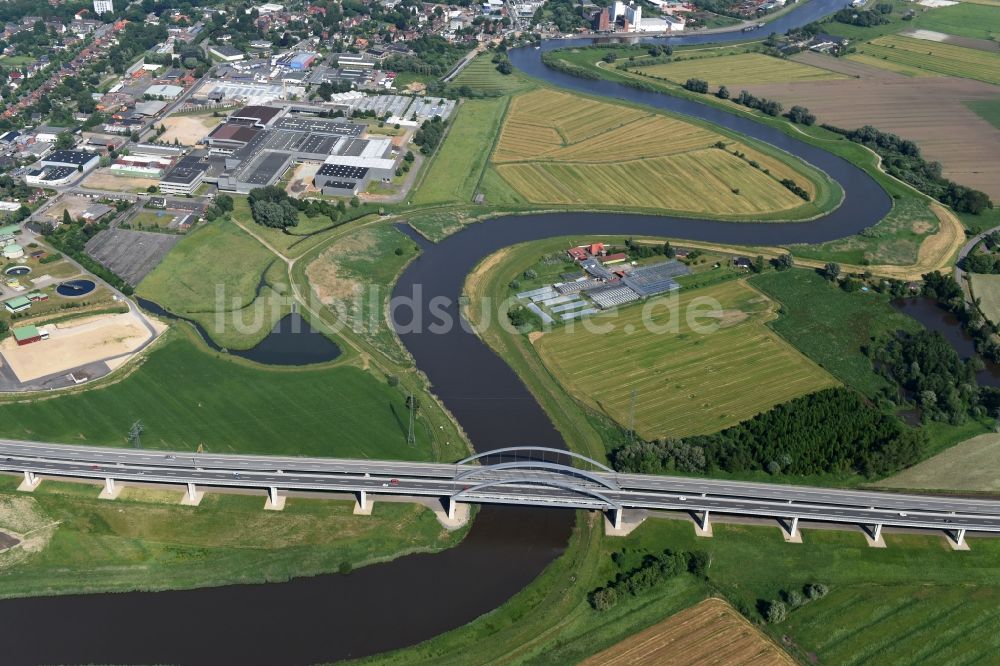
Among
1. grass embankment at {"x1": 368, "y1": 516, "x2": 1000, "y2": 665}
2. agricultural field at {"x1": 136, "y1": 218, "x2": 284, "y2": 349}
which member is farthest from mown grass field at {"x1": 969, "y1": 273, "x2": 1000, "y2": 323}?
agricultural field at {"x1": 136, "y1": 218, "x2": 284, "y2": 349}

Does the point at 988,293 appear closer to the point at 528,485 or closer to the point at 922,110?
the point at 528,485

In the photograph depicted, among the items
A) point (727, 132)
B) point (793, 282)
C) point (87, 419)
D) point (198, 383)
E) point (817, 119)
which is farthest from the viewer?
point (817, 119)

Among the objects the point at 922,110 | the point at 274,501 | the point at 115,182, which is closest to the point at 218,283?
the point at 115,182

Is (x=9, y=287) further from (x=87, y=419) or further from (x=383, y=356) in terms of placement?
(x=383, y=356)

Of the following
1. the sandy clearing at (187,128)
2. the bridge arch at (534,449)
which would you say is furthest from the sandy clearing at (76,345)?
the sandy clearing at (187,128)

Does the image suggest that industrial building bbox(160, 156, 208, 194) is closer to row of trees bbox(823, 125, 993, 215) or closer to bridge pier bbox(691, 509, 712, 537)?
bridge pier bbox(691, 509, 712, 537)

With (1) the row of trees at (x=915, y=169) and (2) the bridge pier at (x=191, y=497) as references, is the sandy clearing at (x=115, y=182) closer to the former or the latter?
(2) the bridge pier at (x=191, y=497)

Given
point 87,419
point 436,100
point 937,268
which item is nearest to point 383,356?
point 87,419
